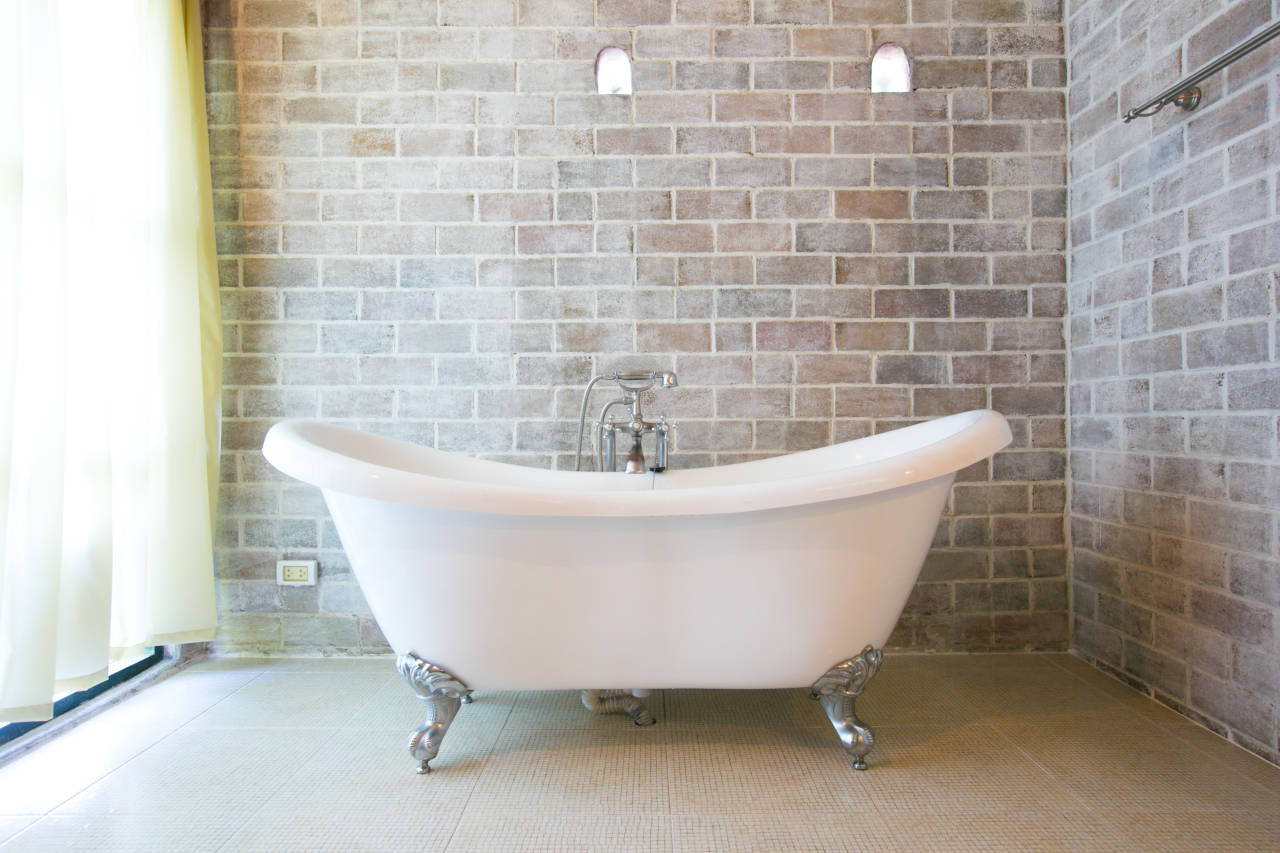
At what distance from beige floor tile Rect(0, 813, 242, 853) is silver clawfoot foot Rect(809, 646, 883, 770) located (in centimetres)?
116

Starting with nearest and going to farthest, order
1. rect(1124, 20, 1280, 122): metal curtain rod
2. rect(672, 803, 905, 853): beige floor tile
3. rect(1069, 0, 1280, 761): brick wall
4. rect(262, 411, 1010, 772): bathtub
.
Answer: rect(672, 803, 905, 853): beige floor tile → rect(262, 411, 1010, 772): bathtub → rect(1124, 20, 1280, 122): metal curtain rod → rect(1069, 0, 1280, 761): brick wall

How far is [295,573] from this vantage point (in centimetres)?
222

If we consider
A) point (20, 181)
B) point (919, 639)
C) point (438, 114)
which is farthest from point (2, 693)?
point (919, 639)

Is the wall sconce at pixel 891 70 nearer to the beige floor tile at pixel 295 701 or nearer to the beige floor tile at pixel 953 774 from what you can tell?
the beige floor tile at pixel 953 774

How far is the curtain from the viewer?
1.43 metres

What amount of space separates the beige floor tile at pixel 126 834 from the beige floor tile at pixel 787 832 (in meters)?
0.84

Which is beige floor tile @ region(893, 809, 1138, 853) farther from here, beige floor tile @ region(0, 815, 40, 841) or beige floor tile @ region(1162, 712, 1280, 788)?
beige floor tile @ region(0, 815, 40, 841)

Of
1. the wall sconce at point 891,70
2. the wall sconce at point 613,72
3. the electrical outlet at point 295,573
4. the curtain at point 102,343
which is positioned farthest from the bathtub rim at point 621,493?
the wall sconce at point 613,72

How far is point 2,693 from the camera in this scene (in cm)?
140

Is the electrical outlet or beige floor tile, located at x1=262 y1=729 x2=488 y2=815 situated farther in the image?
the electrical outlet

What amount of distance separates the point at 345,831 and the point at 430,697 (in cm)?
28

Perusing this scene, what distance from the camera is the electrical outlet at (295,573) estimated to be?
7.29 ft

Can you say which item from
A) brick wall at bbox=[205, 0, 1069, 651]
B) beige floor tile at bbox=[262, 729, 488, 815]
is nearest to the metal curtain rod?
brick wall at bbox=[205, 0, 1069, 651]

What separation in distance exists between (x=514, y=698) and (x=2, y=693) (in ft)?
3.48
